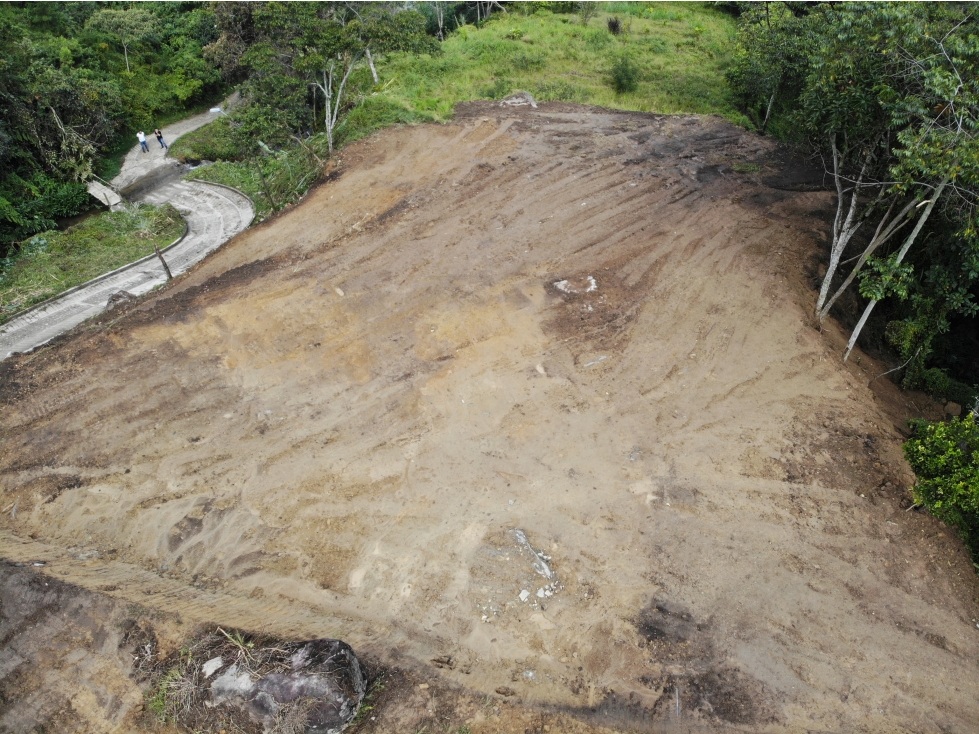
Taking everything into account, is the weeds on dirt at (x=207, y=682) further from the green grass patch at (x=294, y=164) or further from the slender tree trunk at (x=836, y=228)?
the green grass patch at (x=294, y=164)

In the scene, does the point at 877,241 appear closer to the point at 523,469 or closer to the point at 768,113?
the point at 523,469

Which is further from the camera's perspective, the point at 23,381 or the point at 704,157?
the point at 704,157

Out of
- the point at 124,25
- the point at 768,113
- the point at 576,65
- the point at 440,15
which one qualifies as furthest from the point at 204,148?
the point at 768,113

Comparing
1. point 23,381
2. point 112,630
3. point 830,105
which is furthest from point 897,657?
point 23,381

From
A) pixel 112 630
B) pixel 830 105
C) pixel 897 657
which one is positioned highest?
pixel 830 105

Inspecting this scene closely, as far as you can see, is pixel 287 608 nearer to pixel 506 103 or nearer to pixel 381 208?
pixel 381 208

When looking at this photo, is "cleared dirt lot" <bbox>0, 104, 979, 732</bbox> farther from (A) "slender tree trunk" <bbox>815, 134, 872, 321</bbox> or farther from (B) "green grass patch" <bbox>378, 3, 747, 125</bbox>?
(B) "green grass patch" <bbox>378, 3, 747, 125</bbox>

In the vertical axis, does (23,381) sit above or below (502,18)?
below
